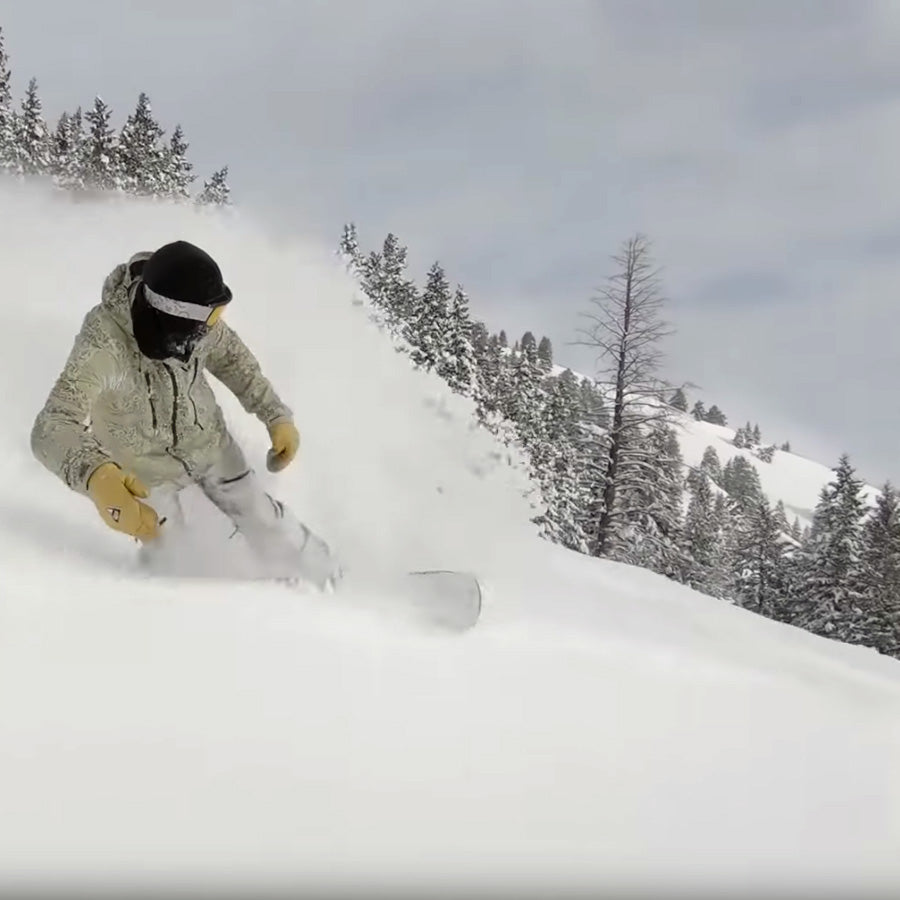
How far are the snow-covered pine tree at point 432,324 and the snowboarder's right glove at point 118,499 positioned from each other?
24.7 meters

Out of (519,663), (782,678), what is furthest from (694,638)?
(519,663)

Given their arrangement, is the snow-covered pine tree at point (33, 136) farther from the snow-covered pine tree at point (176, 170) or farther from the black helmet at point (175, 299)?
the black helmet at point (175, 299)

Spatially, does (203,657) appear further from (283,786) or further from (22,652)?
(283,786)

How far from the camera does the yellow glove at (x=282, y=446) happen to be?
430 centimetres

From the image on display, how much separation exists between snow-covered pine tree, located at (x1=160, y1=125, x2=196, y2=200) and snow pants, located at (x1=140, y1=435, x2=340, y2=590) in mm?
46539

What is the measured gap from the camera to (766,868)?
1.70 metres

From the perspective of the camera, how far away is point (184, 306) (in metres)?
3.45

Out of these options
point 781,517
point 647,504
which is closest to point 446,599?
point 647,504

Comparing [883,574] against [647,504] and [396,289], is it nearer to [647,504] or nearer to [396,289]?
[647,504]

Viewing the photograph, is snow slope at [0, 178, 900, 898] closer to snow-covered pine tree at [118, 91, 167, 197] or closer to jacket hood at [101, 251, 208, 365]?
jacket hood at [101, 251, 208, 365]

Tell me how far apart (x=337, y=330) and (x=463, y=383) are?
18.7 metres

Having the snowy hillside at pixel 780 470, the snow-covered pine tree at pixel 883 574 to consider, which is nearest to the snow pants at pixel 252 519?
the snow-covered pine tree at pixel 883 574

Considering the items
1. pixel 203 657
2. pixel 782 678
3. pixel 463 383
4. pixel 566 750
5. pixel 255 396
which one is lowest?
pixel 566 750

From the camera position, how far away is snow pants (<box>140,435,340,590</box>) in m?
4.06
